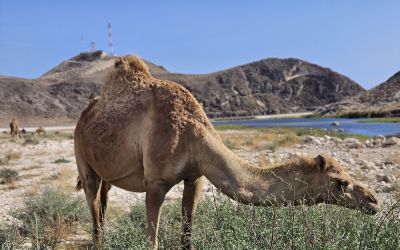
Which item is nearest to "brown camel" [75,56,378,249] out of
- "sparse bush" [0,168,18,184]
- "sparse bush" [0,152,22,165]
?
"sparse bush" [0,168,18,184]

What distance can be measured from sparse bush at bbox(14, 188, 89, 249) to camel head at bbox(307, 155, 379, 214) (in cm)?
408

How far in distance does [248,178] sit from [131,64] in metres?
2.55

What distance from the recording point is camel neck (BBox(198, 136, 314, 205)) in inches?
186

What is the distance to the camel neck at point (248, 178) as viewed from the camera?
4.73 m

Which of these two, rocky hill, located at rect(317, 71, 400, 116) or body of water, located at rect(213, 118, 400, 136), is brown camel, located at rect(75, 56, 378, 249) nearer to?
body of water, located at rect(213, 118, 400, 136)

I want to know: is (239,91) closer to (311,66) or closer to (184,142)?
(311,66)

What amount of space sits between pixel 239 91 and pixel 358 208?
516 ft

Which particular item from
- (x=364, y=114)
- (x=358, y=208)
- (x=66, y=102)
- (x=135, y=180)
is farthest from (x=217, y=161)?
(x=66, y=102)

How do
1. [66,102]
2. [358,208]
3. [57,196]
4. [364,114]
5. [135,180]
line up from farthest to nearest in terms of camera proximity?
[66,102], [364,114], [57,196], [135,180], [358,208]

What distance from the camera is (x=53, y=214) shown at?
8320 mm

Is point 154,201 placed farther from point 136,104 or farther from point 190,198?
point 136,104

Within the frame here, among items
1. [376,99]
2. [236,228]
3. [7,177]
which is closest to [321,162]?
[236,228]

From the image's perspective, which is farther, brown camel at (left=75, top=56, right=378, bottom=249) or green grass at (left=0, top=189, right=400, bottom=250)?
brown camel at (left=75, top=56, right=378, bottom=249)

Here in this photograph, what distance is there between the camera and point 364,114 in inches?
3403
